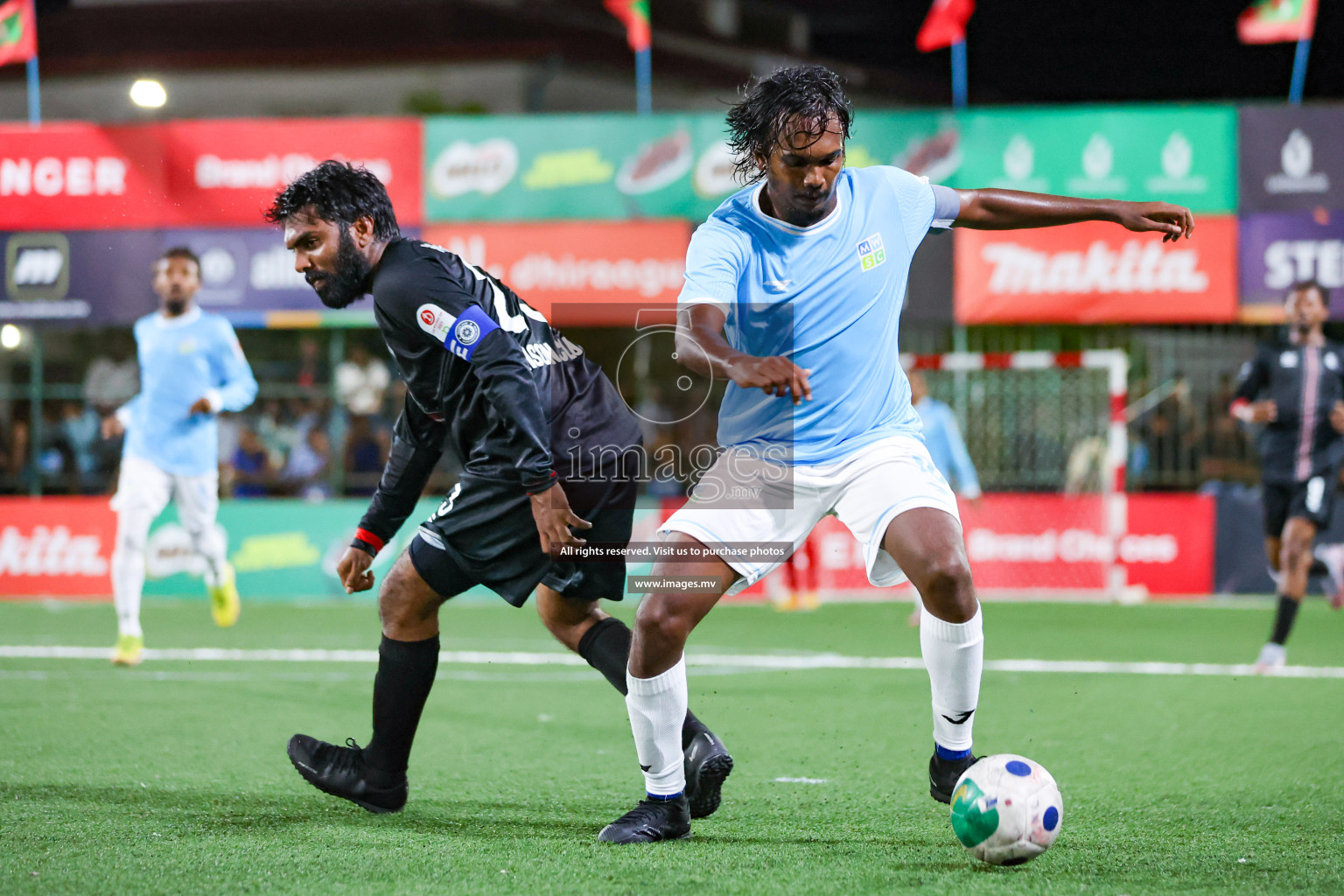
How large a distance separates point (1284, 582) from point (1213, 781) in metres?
3.98

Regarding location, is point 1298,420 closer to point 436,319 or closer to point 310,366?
point 436,319

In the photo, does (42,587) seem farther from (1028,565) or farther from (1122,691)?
(1122,691)

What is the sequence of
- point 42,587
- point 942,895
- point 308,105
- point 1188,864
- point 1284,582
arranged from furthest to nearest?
1. point 308,105
2. point 42,587
3. point 1284,582
4. point 1188,864
5. point 942,895

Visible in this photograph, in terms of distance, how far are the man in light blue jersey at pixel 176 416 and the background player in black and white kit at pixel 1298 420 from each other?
6650 millimetres

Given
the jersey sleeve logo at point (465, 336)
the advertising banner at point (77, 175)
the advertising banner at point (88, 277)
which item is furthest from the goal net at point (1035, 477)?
the jersey sleeve logo at point (465, 336)

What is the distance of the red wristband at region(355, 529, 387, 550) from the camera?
4.60 meters

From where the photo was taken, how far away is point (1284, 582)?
859 centimetres

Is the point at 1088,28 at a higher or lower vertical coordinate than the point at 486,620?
higher

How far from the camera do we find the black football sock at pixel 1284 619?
8445 millimetres

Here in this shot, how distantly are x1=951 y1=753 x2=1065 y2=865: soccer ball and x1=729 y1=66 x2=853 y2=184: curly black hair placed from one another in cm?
185

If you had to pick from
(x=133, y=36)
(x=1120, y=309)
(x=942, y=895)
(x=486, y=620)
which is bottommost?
(x=486, y=620)

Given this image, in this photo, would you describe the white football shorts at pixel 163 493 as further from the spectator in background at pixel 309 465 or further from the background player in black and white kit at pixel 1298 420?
the background player in black and white kit at pixel 1298 420

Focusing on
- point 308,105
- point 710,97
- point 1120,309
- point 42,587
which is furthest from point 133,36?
point 1120,309

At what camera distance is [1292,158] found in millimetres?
14344
